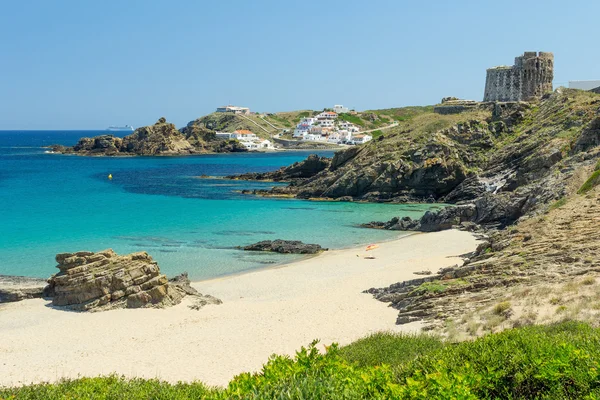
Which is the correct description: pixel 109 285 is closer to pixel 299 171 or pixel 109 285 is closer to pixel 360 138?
pixel 299 171

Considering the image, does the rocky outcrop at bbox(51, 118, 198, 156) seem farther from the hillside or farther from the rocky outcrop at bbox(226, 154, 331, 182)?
the rocky outcrop at bbox(226, 154, 331, 182)

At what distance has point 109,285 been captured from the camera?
828 inches

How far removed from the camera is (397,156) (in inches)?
2201

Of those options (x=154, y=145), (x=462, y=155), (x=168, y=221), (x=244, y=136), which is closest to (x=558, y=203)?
(x=168, y=221)

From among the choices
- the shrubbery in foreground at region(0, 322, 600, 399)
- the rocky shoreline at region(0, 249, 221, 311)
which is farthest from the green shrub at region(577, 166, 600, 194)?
the shrubbery in foreground at region(0, 322, 600, 399)

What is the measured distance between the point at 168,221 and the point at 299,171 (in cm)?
3112

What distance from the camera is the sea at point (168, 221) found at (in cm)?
3058

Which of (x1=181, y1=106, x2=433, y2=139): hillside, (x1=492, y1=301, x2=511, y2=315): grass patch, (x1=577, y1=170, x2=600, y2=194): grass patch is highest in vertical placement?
(x1=181, y1=106, x2=433, y2=139): hillside

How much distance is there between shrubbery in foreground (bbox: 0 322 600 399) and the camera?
659cm

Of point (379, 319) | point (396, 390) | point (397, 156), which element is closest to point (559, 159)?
point (397, 156)

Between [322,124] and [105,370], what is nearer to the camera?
[105,370]

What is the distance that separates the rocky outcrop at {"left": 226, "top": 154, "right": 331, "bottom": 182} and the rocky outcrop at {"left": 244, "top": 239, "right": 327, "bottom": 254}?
115ft

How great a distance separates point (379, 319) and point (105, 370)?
8284 millimetres

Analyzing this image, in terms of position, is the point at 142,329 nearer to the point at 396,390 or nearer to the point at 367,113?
the point at 396,390
